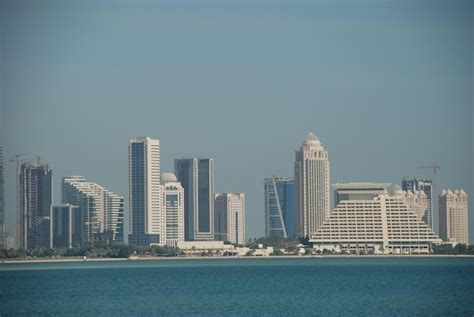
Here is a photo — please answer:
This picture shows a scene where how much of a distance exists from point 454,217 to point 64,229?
57.2m

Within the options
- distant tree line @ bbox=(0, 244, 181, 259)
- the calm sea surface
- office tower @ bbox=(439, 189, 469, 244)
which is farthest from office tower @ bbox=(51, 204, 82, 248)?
the calm sea surface

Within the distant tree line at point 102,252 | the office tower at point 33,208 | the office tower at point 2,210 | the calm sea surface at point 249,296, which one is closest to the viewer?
the calm sea surface at point 249,296

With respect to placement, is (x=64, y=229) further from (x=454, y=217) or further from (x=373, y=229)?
(x=454, y=217)

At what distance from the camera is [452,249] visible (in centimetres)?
15538

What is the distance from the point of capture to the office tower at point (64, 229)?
189500 millimetres

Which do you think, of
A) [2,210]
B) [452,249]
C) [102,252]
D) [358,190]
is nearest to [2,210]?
[2,210]

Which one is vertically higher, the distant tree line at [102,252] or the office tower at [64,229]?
the office tower at [64,229]

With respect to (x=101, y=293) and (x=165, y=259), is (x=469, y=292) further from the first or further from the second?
(x=165, y=259)

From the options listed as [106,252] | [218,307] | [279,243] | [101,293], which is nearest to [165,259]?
[106,252]

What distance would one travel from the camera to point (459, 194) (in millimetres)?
199500

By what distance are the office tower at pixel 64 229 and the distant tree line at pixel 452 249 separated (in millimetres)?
56076

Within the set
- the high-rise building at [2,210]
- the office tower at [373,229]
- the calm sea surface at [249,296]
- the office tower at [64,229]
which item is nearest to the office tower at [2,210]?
the high-rise building at [2,210]

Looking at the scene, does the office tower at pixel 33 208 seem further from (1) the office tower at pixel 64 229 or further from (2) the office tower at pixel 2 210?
(2) the office tower at pixel 2 210

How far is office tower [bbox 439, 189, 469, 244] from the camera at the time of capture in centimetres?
18475
